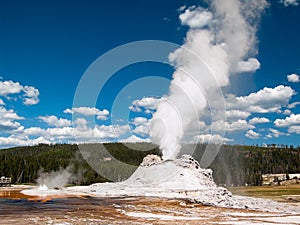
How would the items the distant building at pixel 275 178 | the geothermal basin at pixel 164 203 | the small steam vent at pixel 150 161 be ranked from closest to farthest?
the geothermal basin at pixel 164 203 → the small steam vent at pixel 150 161 → the distant building at pixel 275 178

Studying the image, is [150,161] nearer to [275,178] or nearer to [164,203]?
[164,203]

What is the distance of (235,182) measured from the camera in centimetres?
10850

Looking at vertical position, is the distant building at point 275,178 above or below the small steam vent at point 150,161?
below

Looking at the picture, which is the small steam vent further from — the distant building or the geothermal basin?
the distant building

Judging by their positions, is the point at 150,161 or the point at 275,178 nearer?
the point at 150,161

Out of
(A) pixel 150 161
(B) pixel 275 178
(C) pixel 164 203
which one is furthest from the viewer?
(B) pixel 275 178

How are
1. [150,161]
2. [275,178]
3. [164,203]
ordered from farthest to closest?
[275,178] → [150,161] → [164,203]

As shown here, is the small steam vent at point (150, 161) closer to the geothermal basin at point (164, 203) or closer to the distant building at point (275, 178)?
the geothermal basin at point (164, 203)

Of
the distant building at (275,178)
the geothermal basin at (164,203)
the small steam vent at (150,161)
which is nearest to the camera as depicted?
the geothermal basin at (164,203)

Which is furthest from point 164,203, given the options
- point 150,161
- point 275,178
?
point 275,178

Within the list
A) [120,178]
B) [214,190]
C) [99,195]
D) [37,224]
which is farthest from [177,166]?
[120,178]

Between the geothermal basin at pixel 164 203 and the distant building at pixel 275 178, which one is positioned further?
the distant building at pixel 275 178

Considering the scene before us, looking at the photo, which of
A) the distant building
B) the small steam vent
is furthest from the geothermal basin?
the distant building

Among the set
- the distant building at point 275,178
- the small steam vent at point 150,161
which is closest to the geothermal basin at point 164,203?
the small steam vent at point 150,161
